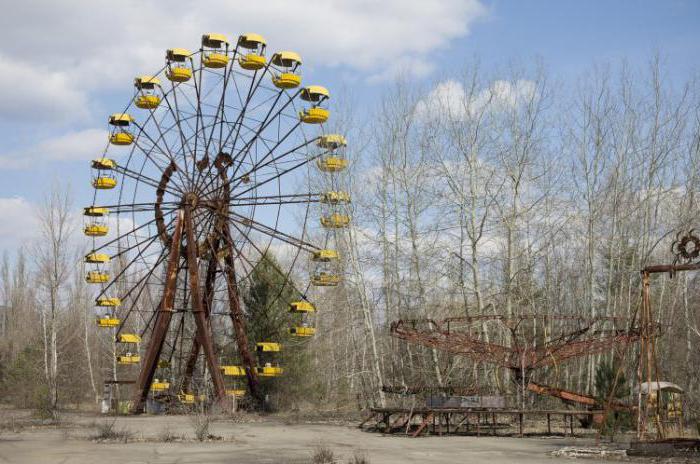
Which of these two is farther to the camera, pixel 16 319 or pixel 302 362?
pixel 16 319

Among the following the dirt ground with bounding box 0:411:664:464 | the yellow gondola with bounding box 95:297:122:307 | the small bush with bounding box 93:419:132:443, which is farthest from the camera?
the yellow gondola with bounding box 95:297:122:307

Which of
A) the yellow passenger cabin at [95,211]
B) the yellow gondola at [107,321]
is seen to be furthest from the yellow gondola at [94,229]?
the yellow gondola at [107,321]

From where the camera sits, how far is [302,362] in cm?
4600

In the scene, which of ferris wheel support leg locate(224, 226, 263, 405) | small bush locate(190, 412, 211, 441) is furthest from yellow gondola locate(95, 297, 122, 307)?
small bush locate(190, 412, 211, 441)

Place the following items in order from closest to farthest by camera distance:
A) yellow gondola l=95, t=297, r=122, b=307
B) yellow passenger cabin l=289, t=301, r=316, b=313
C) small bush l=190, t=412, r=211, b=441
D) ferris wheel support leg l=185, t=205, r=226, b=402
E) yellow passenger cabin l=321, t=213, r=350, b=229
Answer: small bush l=190, t=412, r=211, b=441, ferris wheel support leg l=185, t=205, r=226, b=402, yellow passenger cabin l=289, t=301, r=316, b=313, yellow passenger cabin l=321, t=213, r=350, b=229, yellow gondola l=95, t=297, r=122, b=307

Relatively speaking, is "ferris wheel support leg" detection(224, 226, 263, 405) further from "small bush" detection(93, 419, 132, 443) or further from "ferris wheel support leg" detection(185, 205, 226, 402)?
"small bush" detection(93, 419, 132, 443)

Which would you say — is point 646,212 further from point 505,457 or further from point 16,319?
point 16,319

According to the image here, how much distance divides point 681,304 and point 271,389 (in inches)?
848

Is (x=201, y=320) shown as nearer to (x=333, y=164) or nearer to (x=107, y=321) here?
(x=107, y=321)

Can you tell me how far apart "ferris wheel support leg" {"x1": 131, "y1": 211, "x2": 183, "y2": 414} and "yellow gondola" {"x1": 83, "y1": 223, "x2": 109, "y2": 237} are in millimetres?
4815

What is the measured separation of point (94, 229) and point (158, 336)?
23.2 ft

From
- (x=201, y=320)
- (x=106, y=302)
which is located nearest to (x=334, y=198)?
(x=201, y=320)

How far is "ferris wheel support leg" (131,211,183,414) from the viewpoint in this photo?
122 feet

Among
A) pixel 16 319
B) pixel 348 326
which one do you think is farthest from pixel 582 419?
pixel 16 319
